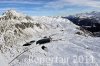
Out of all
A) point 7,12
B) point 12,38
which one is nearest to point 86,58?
point 12,38

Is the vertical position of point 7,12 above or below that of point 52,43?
above

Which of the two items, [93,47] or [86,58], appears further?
[93,47]

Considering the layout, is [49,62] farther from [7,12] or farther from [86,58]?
[7,12]

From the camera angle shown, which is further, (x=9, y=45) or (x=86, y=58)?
(x=9, y=45)

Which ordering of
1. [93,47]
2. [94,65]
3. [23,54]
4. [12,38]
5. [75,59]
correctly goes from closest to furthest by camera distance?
1. [94,65]
2. [75,59]
3. [23,54]
4. [93,47]
5. [12,38]

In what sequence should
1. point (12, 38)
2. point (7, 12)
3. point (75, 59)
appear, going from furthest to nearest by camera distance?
point (7, 12) < point (12, 38) < point (75, 59)

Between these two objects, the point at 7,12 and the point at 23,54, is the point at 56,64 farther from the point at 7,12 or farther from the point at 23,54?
the point at 7,12

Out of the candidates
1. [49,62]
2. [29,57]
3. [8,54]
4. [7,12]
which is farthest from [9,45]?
[7,12]

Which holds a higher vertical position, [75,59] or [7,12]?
[7,12]

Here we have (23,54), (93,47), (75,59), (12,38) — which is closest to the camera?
(75,59)
